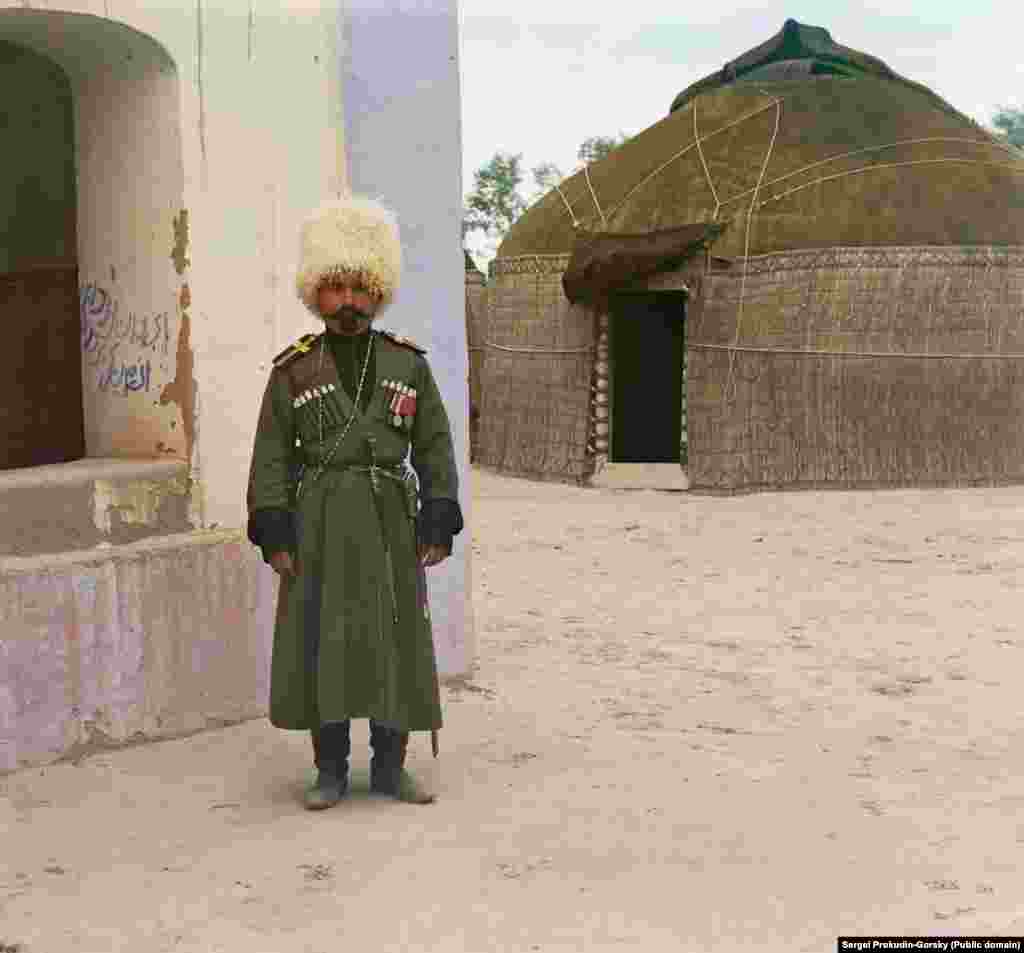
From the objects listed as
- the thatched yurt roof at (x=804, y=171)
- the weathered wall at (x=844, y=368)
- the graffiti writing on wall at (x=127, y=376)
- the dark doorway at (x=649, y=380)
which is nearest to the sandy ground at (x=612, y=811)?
the graffiti writing on wall at (x=127, y=376)

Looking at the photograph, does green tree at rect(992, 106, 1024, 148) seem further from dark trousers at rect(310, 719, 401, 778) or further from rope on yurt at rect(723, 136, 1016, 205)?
dark trousers at rect(310, 719, 401, 778)

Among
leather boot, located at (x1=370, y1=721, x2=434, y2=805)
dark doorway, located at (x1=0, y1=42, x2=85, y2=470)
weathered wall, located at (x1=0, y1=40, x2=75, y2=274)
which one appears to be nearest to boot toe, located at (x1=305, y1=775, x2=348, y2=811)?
leather boot, located at (x1=370, y1=721, x2=434, y2=805)

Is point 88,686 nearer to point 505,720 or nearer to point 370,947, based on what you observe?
point 505,720

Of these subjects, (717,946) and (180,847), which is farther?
(180,847)

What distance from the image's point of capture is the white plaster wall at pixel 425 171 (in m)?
5.25

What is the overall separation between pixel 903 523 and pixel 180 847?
22.7ft

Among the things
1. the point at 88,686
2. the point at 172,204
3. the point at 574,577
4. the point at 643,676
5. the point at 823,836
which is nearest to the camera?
the point at 823,836

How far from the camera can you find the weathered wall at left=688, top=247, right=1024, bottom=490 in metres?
11.7

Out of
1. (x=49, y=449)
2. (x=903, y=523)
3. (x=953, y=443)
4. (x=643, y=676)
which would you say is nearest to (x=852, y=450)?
(x=953, y=443)

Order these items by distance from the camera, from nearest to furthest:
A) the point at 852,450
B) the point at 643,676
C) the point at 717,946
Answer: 1. the point at 717,946
2. the point at 643,676
3. the point at 852,450

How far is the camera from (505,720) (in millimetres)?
5082

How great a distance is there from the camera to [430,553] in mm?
4082

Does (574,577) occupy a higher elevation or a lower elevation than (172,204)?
lower

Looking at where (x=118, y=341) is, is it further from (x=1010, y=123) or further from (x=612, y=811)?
(x=1010, y=123)
